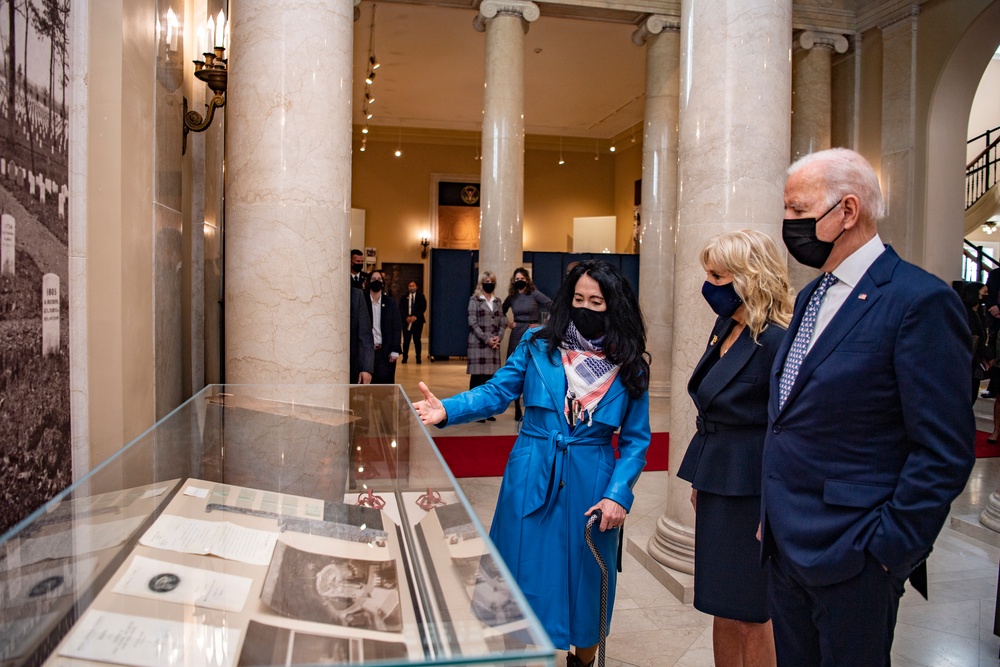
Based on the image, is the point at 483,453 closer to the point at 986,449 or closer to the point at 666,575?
the point at 666,575

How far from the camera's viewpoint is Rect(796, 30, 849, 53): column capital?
11938 millimetres

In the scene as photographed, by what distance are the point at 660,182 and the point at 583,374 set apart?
10.2 m

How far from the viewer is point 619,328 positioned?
2799 millimetres

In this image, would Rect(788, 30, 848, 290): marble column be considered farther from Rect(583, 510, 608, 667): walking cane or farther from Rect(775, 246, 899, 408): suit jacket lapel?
Rect(775, 246, 899, 408): suit jacket lapel

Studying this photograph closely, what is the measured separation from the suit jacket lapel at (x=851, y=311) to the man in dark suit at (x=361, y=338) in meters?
4.50

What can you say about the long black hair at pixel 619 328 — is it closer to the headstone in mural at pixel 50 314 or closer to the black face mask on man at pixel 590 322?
the black face mask on man at pixel 590 322

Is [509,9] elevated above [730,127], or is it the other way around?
[509,9]

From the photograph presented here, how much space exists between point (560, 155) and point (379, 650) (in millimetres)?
24222

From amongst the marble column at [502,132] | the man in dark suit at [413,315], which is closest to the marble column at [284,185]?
the marble column at [502,132]

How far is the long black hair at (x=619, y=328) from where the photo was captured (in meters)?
2.78

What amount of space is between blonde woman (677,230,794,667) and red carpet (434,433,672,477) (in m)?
4.02

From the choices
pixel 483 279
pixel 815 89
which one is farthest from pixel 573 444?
pixel 815 89

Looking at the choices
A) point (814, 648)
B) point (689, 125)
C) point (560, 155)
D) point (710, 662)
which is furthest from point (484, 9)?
point (560, 155)

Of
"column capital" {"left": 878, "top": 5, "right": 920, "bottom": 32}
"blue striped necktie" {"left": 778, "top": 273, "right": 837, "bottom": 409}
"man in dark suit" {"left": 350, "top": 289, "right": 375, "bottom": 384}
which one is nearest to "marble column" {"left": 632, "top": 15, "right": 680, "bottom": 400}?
"column capital" {"left": 878, "top": 5, "right": 920, "bottom": 32}
